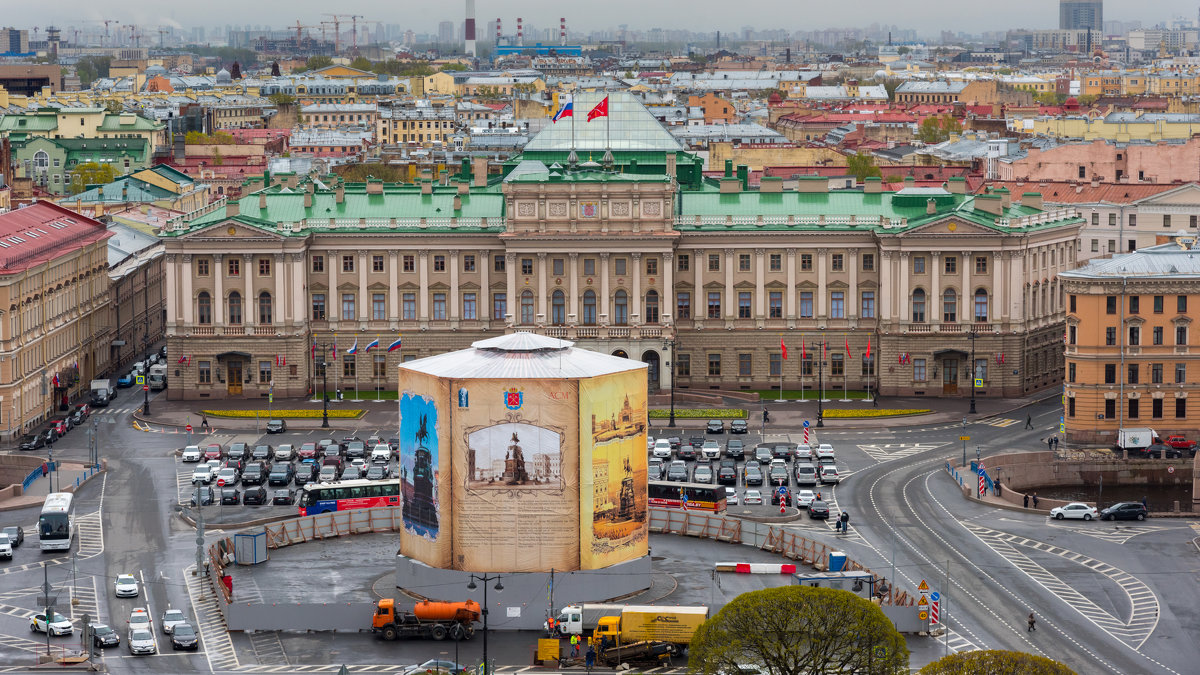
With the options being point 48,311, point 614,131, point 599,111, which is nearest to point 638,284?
point 599,111

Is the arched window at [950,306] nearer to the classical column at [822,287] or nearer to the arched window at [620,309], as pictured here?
the classical column at [822,287]

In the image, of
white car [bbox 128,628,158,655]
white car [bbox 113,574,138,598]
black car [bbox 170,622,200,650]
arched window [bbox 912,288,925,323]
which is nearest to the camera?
white car [bbox 128,628,158,655]

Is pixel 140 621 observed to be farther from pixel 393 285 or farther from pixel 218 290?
pixel 393 285

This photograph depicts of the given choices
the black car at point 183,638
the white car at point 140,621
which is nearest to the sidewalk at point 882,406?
the white car at point 140,621

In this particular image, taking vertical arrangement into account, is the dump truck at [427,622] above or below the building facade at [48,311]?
below

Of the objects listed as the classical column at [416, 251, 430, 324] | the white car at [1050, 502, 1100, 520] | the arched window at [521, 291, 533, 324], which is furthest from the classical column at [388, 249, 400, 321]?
the white car at [1050, 502, 1100, 520]

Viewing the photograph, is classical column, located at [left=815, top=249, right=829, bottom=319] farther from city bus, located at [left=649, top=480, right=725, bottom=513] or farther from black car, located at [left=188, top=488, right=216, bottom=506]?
black car, located at [left=188, top=488, right=216, bottom=506]
